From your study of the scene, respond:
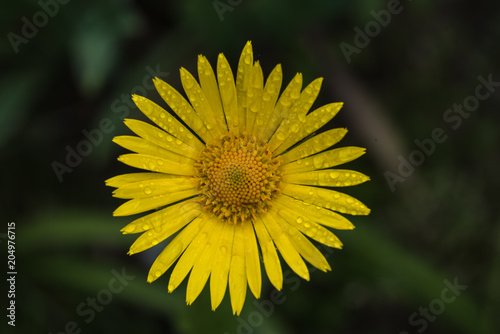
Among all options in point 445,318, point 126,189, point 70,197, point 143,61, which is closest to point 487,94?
point 445,318

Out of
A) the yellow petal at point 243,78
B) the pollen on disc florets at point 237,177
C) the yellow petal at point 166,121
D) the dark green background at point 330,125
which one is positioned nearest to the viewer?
the yellow petal at point 243,78

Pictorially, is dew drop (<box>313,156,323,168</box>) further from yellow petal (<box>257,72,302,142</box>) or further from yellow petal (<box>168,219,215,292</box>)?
yellow petal (<box>168,219,215,292</box>)

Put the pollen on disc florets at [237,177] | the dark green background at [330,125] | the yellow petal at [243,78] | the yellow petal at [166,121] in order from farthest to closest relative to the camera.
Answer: the dark green background at [330,125] < the pollen on disc florets at [237,177] < the yellow petal at [166,121] < the yellow petal at [243,78]

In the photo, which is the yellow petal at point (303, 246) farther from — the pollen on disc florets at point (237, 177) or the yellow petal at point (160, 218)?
the yellow petal at point (160, 218)

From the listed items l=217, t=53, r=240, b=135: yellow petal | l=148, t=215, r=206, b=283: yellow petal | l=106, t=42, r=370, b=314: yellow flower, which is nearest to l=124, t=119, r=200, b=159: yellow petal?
l=106, t=42, r=370, b=314: yellow flower

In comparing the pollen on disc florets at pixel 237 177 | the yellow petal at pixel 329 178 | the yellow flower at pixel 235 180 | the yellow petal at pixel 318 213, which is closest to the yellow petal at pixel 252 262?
the yellow flower at pixel 235 180
